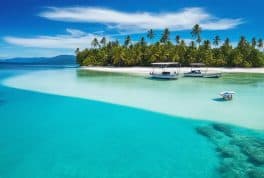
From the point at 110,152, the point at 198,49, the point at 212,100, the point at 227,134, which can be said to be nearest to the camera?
the point at 110,152

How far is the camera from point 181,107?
15.1 m

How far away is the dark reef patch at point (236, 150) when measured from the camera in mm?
6918

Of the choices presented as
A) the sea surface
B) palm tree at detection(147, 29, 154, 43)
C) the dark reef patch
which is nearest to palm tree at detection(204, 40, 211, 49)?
palm tree at detection(147, 29, 154, 43)

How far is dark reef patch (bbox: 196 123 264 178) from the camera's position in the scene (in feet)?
22.7

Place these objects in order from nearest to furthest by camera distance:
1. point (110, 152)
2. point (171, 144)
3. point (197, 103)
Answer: point (110, 152), point (171, 144), point (197, 103)

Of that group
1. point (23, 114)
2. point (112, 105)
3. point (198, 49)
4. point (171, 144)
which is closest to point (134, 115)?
point (112, 105)

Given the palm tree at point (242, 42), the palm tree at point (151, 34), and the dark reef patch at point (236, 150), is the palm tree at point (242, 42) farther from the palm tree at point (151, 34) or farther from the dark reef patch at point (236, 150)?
the dark reef patch at point (236, 150)

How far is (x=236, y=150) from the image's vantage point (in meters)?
8.42

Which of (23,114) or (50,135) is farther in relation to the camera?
(23,114)

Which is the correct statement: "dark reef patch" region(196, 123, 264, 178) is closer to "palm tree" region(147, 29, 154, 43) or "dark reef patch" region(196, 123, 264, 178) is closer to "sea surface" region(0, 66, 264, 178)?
"sea surface" region(0, 66, 264, 178)

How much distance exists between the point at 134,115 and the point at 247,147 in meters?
5.88

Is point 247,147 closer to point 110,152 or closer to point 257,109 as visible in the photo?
point 110,152

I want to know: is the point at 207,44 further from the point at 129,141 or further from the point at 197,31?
the point at 129,141

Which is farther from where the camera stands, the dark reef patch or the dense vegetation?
the dense vegetation
